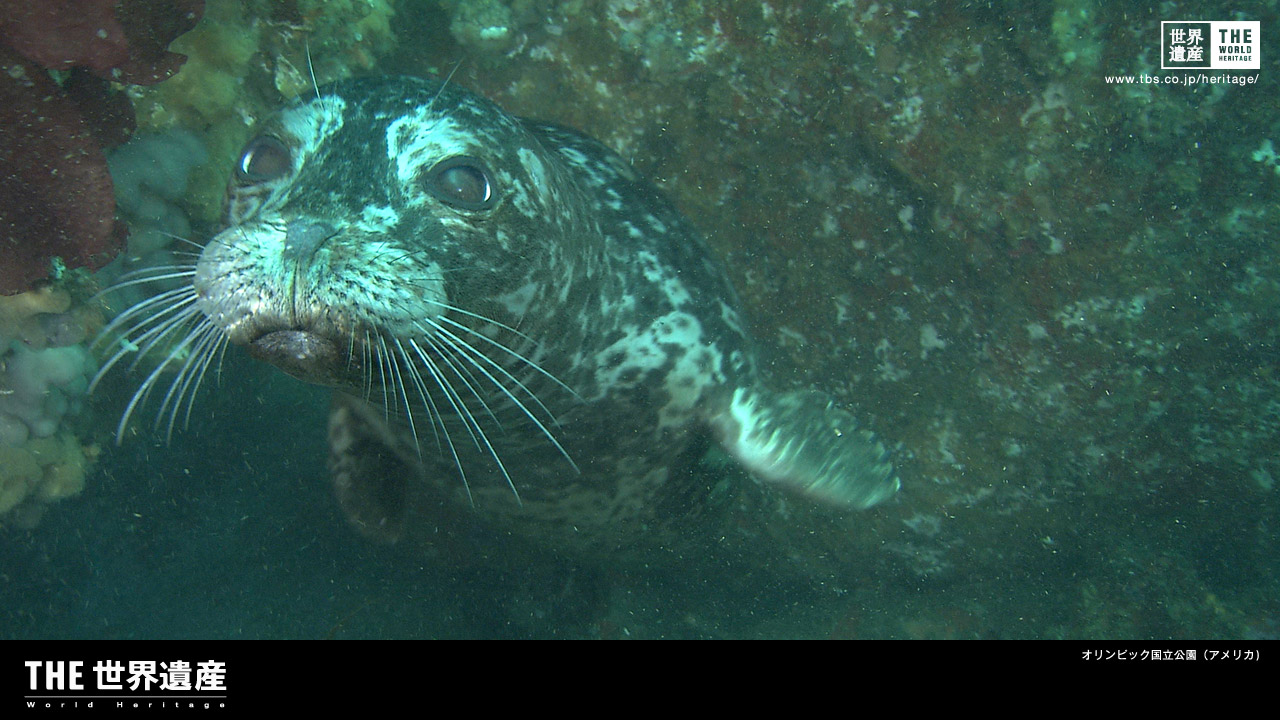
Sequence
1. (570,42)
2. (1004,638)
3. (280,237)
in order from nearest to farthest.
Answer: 1. (280,237)
2. (570,42)
3. (1004,638)

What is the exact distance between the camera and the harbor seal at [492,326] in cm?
161

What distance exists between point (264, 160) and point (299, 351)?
74 cm

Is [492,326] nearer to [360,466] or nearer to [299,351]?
[299,351]

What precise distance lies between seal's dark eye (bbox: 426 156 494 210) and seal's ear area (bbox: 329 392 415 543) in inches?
57.6

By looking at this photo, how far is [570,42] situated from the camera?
3494 millimetres

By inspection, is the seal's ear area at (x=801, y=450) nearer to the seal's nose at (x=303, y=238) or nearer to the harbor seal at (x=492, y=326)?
the harbor seal at (x=492, y=326)

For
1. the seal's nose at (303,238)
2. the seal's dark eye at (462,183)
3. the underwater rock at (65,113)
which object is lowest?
the seal's nose at (303,238)

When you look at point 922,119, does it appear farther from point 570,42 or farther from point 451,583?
point 451,583

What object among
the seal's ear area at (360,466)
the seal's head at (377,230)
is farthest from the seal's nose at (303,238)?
the seal's ear area at (360,466)

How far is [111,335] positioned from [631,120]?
254 centimetres

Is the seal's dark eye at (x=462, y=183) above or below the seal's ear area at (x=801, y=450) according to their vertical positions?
above

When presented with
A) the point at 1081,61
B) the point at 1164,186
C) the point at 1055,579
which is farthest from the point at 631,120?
the point at 1055,579

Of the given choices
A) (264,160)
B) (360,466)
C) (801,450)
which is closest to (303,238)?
(264,160)

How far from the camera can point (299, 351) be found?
159 cm
